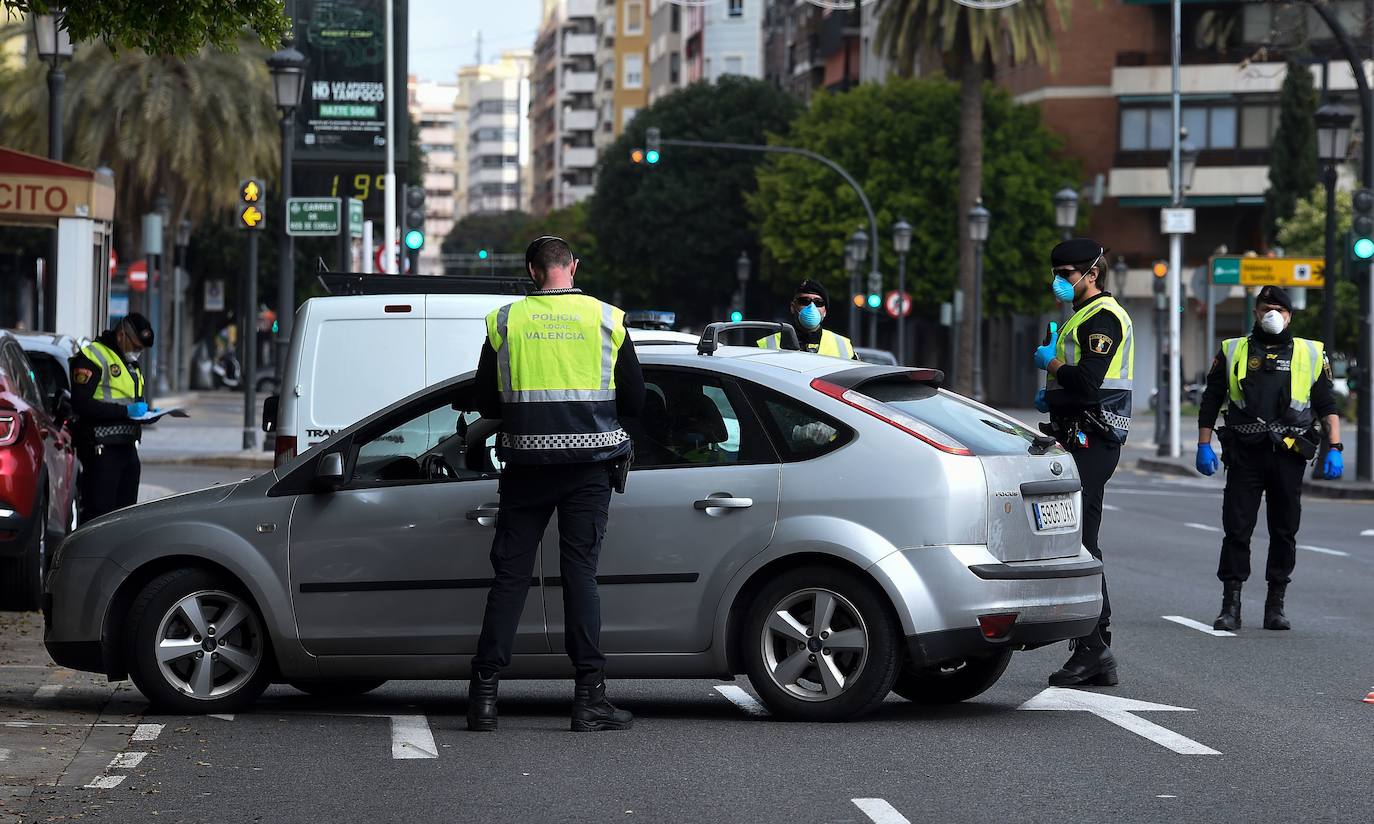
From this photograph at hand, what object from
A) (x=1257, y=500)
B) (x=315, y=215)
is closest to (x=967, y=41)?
(x=315, y=215)

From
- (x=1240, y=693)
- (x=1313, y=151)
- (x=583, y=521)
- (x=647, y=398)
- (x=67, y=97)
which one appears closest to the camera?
(x=583, y=521)

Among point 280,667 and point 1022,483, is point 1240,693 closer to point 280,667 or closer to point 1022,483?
point 1022,483

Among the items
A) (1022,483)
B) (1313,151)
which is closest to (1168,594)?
(1022,483)

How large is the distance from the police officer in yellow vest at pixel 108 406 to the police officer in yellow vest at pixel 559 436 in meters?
6.08

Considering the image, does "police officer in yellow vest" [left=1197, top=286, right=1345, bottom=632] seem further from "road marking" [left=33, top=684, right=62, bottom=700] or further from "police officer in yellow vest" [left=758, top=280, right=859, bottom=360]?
"road marking" [left=33, top=684, right=62, bottom=700]

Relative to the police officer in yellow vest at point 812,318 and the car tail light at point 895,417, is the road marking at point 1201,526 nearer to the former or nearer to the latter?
the police officer in yellow vest at point 812,318

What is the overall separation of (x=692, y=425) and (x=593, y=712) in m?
1.18

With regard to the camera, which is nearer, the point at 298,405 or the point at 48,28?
the point at 298,405

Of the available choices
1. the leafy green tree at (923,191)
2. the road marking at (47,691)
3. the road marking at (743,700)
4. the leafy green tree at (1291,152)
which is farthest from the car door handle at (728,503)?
the leafy green tree at (1291,152)

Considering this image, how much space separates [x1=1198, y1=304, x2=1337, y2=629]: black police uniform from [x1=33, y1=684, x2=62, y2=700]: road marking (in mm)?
6234

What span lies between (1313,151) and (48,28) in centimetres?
5351

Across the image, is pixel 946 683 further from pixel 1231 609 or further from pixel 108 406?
pixel 108 406

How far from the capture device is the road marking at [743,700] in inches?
381

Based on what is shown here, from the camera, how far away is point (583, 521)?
351 inches
